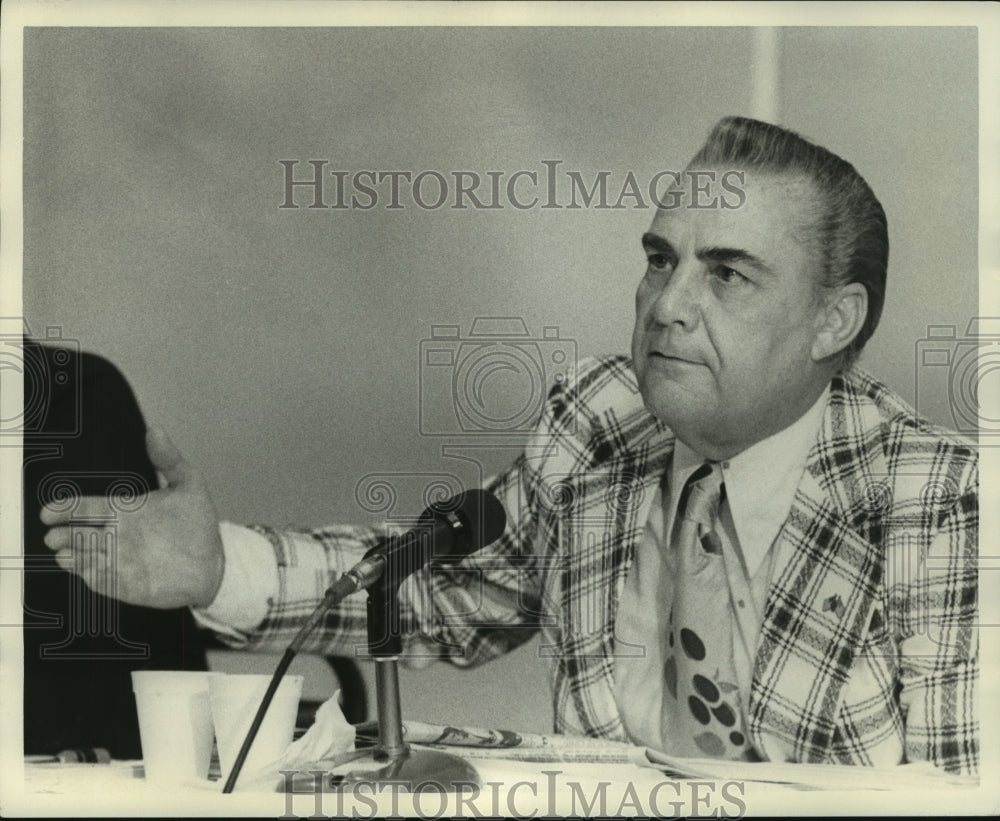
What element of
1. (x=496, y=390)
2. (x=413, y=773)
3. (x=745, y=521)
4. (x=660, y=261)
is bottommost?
(x=413, y=773)

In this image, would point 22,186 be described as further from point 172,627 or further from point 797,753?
point 797,753

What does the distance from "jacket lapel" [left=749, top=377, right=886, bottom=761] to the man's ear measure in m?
0.18

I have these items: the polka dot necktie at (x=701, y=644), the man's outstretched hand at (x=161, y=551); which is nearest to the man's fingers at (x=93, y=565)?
the man's outstretched hand at (x=161, y=551)

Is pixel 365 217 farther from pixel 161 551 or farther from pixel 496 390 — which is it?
pixel 161 551

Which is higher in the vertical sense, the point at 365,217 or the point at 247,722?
the point at 365,217

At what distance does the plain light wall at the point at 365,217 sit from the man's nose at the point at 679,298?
A: 7 centimetres

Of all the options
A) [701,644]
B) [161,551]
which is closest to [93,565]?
[161,551]

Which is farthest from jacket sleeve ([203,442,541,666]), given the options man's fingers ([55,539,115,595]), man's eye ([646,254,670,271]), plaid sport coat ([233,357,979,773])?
man's eye ([646,254,670,271])

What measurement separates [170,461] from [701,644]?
1089mm

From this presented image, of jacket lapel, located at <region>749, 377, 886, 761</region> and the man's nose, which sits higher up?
the man's nose

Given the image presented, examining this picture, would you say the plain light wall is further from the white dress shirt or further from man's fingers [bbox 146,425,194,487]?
the white dress shirt

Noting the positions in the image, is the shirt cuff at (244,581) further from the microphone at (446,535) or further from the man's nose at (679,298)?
the man's nose at (679,298)

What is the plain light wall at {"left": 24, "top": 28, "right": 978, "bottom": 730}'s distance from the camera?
2.18 m

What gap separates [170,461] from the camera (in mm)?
2199
